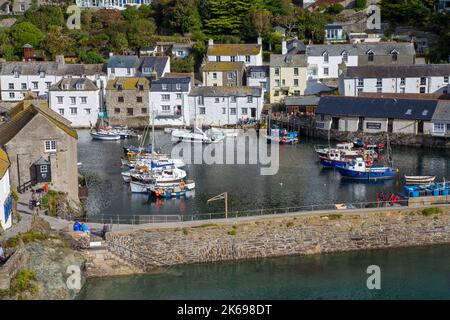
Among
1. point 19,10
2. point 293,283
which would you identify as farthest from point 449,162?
point 19,10

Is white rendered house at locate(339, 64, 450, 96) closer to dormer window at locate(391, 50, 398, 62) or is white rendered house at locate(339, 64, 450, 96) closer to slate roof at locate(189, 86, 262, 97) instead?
dormer window at locate(391, 50, 398, 62)

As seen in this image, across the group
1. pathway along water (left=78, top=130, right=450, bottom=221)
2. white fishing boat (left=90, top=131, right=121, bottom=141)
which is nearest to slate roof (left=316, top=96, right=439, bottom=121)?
pathway along water (left=78, top=130, right=450, bottom=221)

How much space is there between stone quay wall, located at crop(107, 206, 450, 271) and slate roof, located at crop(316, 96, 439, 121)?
23.6 m

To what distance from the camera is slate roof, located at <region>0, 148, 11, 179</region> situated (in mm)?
27981

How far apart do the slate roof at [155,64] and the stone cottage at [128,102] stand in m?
2.92

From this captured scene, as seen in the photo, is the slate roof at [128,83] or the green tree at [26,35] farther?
the green tree at [26,35]

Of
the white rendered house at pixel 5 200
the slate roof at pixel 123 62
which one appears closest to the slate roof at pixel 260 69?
the slate roof at pixel 123 62

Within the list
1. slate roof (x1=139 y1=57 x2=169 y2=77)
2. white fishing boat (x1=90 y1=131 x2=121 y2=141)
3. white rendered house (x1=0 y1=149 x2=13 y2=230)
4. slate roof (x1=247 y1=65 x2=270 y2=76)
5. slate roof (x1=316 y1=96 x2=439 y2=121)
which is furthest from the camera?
slate roof (x1=247 y1=65 x2=270 y2=76)

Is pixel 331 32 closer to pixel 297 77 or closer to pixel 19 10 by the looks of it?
pixel 297 77

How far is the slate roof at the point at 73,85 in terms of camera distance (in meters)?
61.2

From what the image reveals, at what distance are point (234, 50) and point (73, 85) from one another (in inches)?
625

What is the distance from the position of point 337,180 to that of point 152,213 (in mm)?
12516

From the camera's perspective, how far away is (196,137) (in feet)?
182

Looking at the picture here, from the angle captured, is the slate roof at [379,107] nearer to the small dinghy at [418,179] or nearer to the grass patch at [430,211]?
the small dinghy at [418,179]
